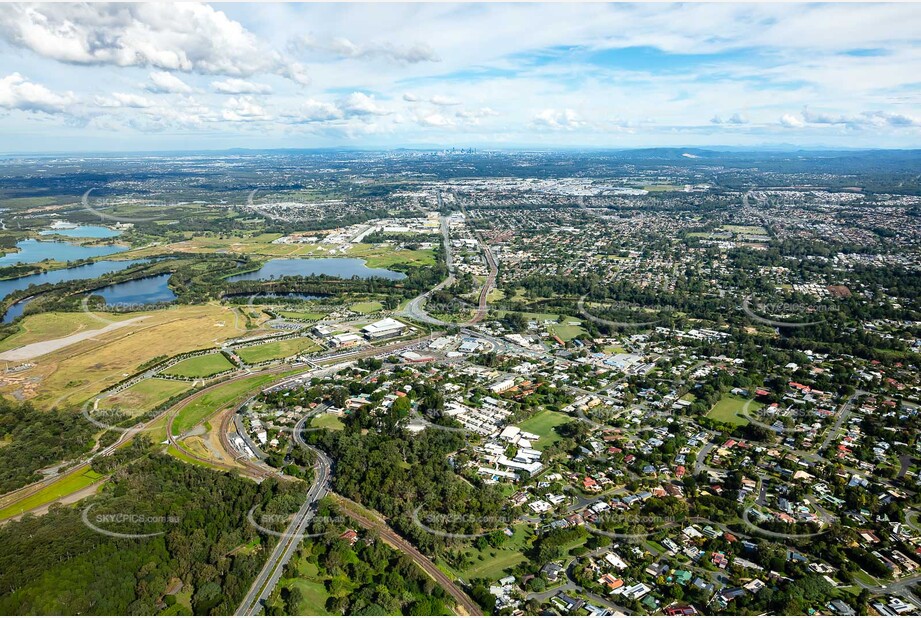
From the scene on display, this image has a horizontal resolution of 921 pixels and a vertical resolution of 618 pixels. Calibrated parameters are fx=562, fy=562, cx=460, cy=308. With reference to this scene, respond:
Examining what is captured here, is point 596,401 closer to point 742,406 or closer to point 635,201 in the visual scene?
point 742,406

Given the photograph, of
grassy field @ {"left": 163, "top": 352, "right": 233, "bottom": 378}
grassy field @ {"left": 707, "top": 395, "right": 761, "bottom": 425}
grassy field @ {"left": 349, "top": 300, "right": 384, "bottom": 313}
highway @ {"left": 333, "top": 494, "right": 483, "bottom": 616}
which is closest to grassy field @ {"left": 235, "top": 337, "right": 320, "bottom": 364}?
grassy field @ {"left": 163, "top": 352, "right": 233, "bottom": 378}

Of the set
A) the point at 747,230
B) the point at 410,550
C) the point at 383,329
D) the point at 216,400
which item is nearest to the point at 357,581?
the point at 410,550

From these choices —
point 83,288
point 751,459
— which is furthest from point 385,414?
point 83,288

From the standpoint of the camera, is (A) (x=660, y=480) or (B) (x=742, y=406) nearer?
(A) (x=660, y=480)

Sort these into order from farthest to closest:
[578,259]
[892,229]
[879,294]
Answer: [892,229]
[578,259]
[879,294]

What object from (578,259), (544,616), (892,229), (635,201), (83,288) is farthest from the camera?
(635,201)

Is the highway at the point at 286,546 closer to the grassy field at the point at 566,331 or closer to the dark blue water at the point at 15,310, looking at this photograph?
the grassy field at the point at 566,331
